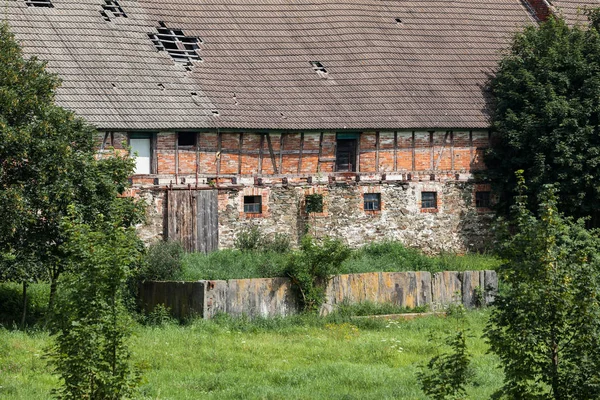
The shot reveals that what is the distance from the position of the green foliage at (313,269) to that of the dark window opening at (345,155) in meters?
8.32

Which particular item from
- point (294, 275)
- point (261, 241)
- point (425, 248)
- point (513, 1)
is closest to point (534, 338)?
point (294, 275)

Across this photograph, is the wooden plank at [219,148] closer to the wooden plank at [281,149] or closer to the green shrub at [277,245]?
the wooden plank at [281,149]

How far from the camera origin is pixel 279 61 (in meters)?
38.8

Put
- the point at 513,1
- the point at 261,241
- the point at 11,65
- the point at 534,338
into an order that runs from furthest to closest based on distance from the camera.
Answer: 1. the point at 513,1
2. the point at 261,241
3. the point at 11,65
4. the point at 534,338

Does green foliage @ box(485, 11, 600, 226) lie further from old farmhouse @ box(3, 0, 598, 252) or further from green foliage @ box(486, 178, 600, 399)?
green foliage @ box(486, 178, 600, 399)

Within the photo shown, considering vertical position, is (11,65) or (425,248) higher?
(11,65)

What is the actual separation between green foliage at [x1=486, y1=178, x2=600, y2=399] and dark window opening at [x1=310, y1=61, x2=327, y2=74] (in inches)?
878

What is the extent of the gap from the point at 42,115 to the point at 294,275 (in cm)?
711

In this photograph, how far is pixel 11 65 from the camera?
27500mm

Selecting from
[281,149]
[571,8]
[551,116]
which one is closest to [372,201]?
[281,149]

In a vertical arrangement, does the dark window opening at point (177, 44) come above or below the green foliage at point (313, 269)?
above

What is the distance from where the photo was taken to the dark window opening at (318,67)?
1542 inches

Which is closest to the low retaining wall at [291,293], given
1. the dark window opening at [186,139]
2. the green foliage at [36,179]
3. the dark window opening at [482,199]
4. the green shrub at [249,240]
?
the green foliage at [36,179]

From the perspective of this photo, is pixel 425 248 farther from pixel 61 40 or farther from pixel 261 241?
pixel 61 40
